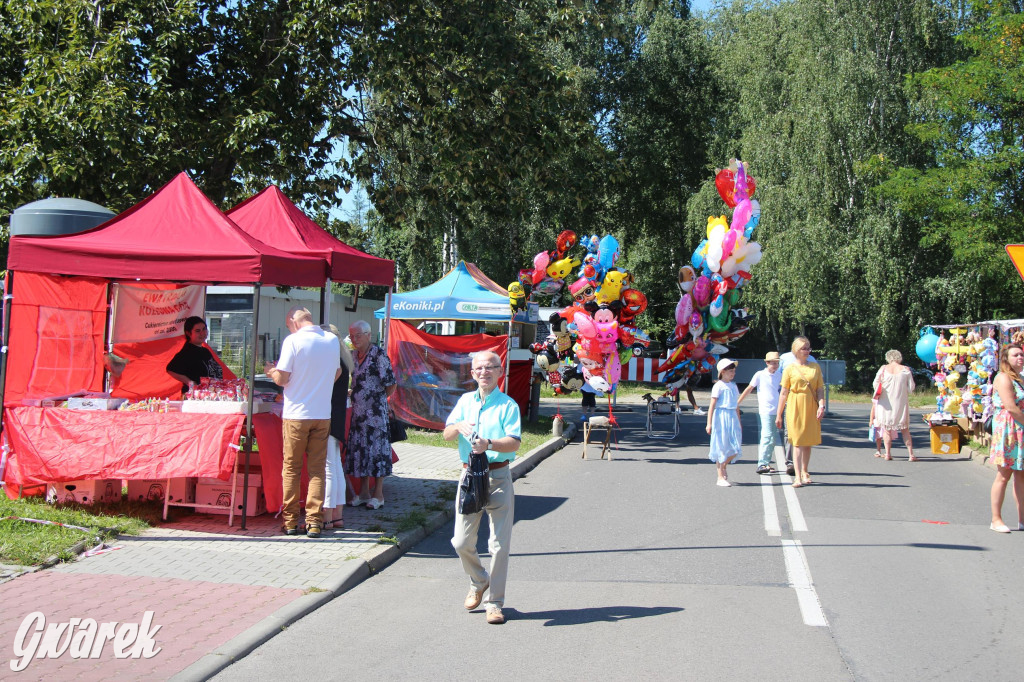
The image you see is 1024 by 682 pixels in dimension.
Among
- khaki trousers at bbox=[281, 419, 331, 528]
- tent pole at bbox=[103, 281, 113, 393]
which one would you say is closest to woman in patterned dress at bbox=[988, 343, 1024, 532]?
khaki trousers at bbox=[281, 419, 331, 528]

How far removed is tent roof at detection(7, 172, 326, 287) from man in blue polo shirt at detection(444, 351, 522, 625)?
9.40 feet

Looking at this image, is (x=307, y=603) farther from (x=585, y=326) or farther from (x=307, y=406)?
(x=585, y=326)

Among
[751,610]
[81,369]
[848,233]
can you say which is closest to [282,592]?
[751,610]

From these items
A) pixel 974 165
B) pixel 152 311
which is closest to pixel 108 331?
pixel 152 311

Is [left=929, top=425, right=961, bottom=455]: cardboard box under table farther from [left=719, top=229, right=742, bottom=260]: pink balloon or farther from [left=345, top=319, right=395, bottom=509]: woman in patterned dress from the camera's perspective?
[left=345, top=319, right=395, bottom=509]: woman in patterned dress

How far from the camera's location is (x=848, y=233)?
94.2ft

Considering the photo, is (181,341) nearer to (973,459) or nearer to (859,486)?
(859,486)

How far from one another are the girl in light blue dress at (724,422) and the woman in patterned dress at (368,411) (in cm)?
466

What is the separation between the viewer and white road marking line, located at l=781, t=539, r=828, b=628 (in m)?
5.89

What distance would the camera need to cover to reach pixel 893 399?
47.7 feet

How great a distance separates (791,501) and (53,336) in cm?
852

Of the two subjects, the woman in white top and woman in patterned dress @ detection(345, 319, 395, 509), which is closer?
woman in patterned dress @ detection(345, 319, 395, 509)

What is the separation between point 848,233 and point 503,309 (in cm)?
1688

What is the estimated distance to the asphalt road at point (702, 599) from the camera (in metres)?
4.99
